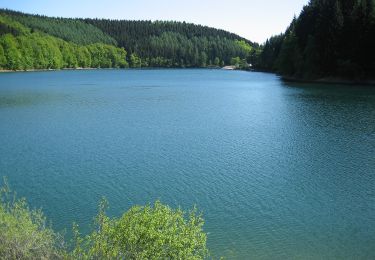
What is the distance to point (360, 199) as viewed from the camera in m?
19.8

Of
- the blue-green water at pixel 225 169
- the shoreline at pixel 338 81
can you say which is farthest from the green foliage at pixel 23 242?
the shoreline at pixel 338 81

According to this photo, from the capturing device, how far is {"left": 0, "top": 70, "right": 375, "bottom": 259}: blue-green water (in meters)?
16.3

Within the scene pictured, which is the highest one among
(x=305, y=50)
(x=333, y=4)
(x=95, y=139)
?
(x=333, y=4)

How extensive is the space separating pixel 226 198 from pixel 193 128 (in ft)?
62.4

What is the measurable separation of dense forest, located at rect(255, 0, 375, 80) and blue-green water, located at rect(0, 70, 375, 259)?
30354mm

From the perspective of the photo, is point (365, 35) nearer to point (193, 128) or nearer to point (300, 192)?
point (193, 128)

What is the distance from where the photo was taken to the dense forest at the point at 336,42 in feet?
247

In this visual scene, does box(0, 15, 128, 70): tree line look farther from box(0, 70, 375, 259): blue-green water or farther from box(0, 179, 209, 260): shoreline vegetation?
box(0, 179, 209, 260): shoreline vegetation

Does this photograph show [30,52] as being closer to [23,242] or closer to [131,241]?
[23,242]

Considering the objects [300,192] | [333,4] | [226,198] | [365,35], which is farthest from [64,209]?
[333,4]

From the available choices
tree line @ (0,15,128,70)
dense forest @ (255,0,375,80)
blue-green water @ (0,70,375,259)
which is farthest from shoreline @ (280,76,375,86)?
tree line @ (0,15,128,70)

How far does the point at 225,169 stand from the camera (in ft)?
80.5

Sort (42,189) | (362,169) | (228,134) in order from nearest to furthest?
(42,189), (362,169), (228,134)

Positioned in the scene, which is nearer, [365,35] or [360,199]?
[360,199]
